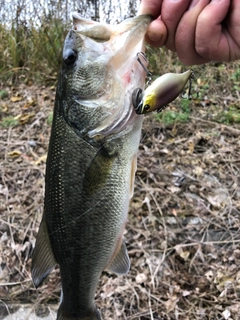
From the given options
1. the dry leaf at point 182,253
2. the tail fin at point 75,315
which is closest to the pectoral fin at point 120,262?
the tail fin at point 75,315

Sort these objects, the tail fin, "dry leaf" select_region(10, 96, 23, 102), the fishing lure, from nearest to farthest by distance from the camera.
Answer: the fishing lure
the tail fin
"dry leaf" select_region(10, 96, 23, 102)

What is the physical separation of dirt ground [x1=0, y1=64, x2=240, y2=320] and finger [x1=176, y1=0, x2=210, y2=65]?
1.99 m

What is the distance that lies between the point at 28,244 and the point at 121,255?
186cm

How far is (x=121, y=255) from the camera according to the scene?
1731mm

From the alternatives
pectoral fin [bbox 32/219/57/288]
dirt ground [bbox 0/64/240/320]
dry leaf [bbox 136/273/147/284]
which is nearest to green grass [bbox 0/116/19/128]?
dirt ground [bbox 0/64/240/320]

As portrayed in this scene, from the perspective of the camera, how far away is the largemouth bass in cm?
152

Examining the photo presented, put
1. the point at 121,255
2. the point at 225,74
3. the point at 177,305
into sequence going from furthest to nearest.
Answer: the point at 225,74 → the point at 177,305 → the point at 121,255

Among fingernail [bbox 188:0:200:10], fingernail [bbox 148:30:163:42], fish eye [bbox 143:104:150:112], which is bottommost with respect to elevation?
fish eye [bbox 143:104:150:112]

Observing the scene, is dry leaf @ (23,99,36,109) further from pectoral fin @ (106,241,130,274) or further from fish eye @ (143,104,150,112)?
fish eye @ (143,104,150,112)

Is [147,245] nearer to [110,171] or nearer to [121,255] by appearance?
[121,255]

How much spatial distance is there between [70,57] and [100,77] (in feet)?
0.45

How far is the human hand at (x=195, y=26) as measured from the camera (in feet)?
4.92

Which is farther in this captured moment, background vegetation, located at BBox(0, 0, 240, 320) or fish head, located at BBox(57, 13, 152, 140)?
background vegetation, located at BBox(0, 0, 240, 320)

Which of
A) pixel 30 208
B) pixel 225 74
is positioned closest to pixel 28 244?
pixel 30 208
